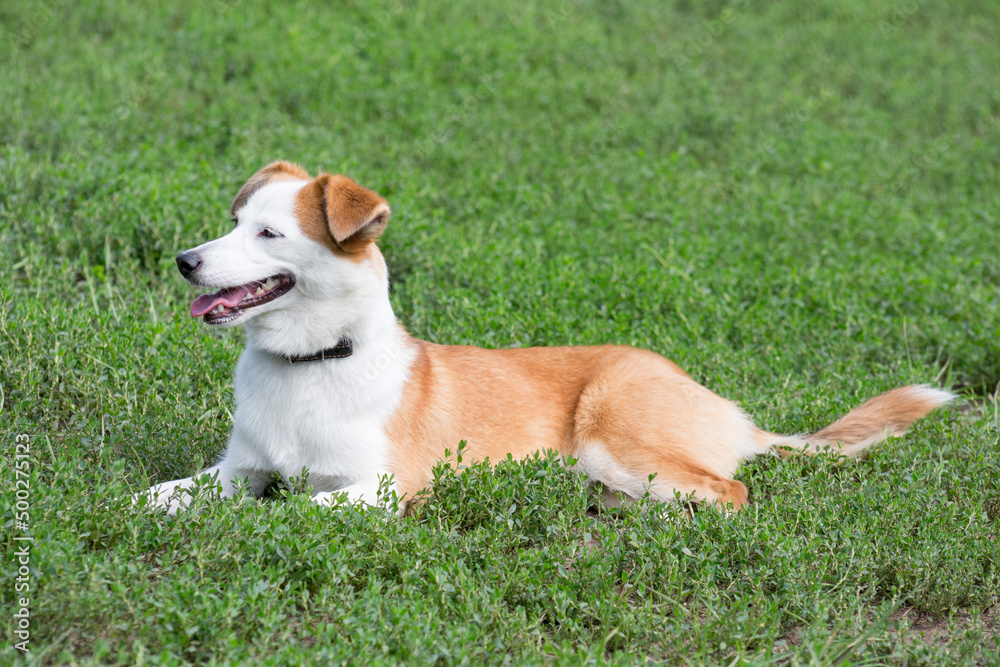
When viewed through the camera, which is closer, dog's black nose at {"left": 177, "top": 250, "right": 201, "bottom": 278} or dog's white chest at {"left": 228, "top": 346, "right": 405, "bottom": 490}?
dog's black nose at {"left": 177, "top": 250, "right": 201, "bottom": 278}

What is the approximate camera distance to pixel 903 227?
27.3 ft

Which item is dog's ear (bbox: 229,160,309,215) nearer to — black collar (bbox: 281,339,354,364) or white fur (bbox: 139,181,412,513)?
white fur (bbox: 139,181,412,513)

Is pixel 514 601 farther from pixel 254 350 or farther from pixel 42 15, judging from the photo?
pixel 42 15

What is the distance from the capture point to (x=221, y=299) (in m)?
3.93

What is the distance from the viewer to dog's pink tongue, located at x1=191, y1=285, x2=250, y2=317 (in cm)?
391

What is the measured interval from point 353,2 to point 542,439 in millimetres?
8190

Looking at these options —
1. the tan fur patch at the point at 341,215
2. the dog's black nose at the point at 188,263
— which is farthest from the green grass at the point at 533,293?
the tan fur patch at the point at 341,215

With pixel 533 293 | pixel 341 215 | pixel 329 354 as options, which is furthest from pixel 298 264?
pixel 533 293

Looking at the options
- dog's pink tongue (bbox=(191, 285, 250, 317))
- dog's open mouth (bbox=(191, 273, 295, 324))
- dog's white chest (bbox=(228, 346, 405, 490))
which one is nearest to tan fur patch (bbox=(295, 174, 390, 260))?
dog's open mouth (bbox=(191, 273, 295, 324))

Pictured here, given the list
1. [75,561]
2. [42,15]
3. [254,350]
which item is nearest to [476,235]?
[254,350]

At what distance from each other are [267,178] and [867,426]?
11.5 ft

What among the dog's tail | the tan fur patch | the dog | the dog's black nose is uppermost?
the tan fur patch

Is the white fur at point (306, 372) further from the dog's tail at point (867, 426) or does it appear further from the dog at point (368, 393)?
the dog's tail at point (867, 426)

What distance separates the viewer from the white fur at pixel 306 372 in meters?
3.98
